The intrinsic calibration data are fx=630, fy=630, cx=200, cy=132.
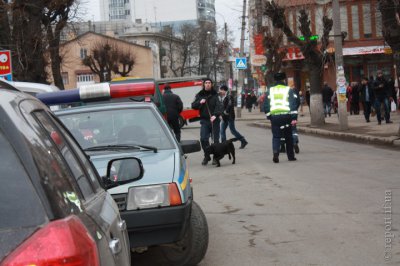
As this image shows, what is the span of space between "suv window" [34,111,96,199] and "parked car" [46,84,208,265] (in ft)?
5.22

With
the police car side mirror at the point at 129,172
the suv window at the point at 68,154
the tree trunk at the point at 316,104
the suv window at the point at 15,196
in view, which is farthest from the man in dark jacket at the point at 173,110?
the suv window at the point at 15,196

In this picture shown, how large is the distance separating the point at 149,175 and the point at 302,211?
10.7ft

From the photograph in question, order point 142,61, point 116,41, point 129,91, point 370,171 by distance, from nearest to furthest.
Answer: point 129,91 → point 370,171 → point 116,41 → point 142,61

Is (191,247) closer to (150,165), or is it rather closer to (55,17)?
(150,165)

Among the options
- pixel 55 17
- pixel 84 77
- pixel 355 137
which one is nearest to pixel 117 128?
pixel 355 137

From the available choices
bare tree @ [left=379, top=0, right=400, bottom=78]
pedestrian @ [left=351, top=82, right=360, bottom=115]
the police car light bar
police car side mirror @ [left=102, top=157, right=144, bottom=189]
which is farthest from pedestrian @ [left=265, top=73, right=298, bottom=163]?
pedestrian @ [left=351, top=82, right=360, bottom=115]

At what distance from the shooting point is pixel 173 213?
15.5ft

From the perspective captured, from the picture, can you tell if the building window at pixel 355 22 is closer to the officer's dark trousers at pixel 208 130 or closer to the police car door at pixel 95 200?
the officer's dark trousers at pixel 208 130

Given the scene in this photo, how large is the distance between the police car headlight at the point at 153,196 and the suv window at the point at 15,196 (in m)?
2.76

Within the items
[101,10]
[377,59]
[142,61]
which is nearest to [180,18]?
[101,10]

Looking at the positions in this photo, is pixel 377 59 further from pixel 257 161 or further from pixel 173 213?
pixel 173 213

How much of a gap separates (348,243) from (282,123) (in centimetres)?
689

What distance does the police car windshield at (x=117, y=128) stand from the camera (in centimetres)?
625

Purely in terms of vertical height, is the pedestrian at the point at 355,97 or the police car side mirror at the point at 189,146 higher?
the pedestrian at the point at 355,97
